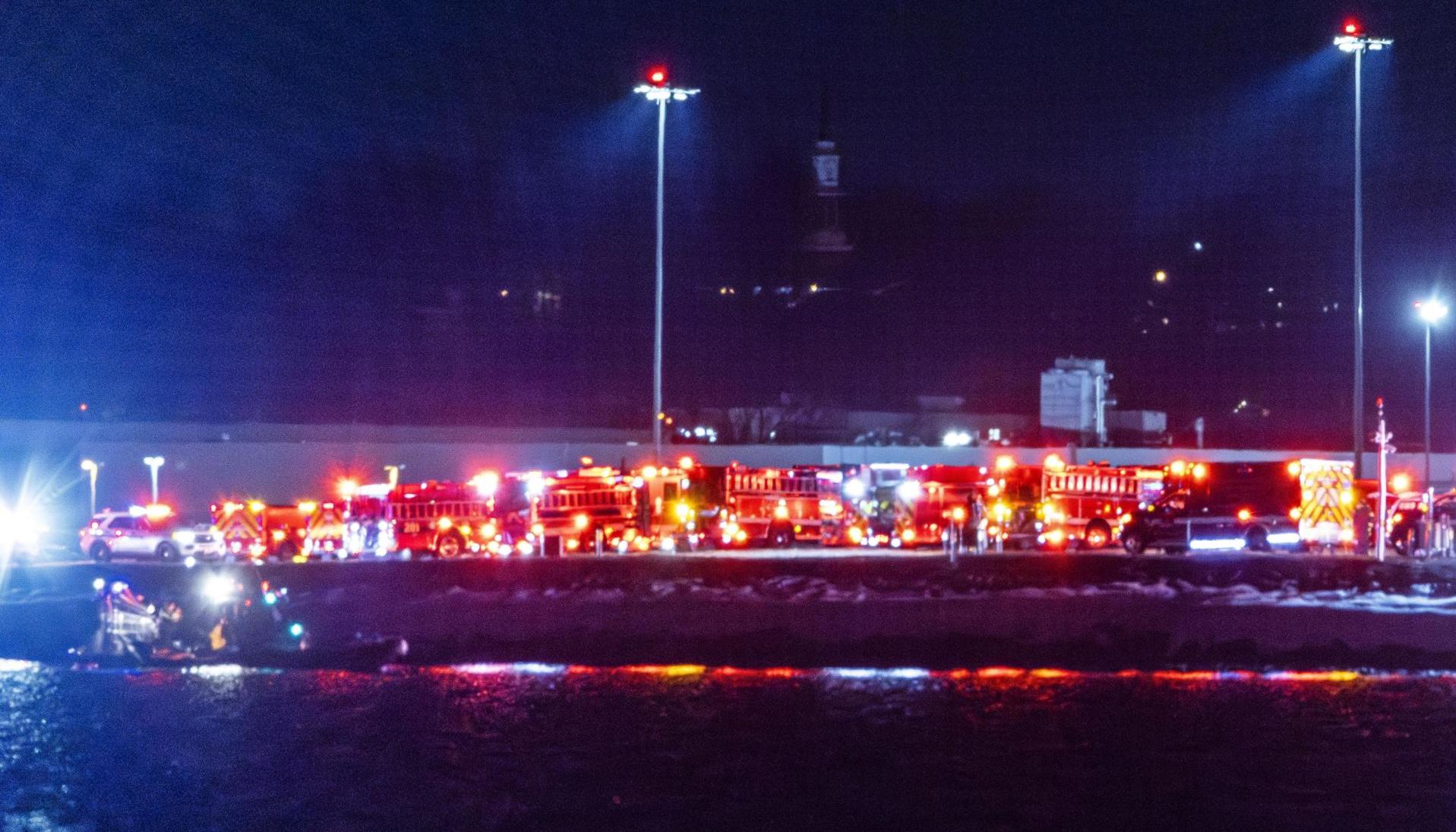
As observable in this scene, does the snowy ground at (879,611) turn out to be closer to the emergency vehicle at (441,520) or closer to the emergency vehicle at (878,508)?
the emergency vehicle at (441,520)

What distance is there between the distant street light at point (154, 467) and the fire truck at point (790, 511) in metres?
15.1

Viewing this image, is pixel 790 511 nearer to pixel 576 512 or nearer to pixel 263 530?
pixel 576 512

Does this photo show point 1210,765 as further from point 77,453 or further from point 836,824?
point 77,453

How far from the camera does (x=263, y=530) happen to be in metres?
30.1

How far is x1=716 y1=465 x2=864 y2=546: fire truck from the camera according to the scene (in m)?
30.3

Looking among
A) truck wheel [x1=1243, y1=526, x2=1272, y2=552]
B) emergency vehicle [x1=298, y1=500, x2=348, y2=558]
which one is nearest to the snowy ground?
truck wheel [x1=1243, y1=526, x2=1272, y2=552]

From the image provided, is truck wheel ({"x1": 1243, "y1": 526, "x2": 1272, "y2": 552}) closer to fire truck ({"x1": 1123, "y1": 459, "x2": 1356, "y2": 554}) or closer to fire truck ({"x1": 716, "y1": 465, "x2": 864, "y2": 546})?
fire truck ({"x1": 1123, "y1": 459, "x2": 1356, "y2": 554})

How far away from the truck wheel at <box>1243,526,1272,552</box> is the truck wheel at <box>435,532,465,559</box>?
15571mm

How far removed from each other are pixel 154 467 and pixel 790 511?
667 inches

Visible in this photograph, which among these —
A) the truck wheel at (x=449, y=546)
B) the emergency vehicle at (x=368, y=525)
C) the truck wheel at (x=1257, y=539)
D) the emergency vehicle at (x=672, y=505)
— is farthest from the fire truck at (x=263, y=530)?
the truck wheel at (x=1257, y=539)

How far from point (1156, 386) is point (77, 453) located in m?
42.3

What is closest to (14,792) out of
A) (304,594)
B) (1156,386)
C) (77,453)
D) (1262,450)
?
(304,594)

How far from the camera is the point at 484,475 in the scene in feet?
99.8

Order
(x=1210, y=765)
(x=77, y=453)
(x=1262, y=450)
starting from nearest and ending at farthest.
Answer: (x=1210, y=765) < (x=77, y=453) < (x=1262, y=450)
